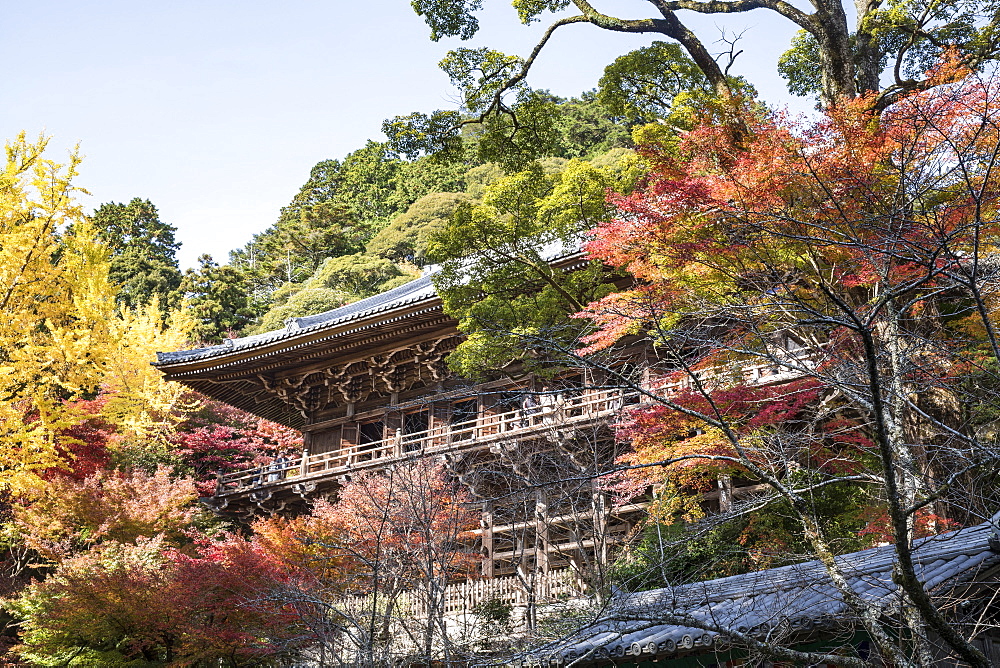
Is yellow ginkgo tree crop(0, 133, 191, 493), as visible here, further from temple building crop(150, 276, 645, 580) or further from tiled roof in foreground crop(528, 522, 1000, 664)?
tiled roof in foreground crop(528, 522, 1000, 664)

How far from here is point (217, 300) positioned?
33.4 metres

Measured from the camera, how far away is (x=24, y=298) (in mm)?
10508

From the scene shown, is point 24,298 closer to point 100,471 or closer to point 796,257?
point 100,471

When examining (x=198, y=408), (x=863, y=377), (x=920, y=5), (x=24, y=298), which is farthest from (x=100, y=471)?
(x=920, y=5)

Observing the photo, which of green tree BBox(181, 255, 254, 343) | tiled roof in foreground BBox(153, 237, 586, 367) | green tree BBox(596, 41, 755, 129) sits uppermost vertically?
green tree BBox(181, 255, 254, 343)

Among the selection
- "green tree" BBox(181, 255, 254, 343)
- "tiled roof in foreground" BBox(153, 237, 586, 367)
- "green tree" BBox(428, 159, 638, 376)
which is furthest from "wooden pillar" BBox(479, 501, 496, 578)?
"green tree" BBox(181, 255, 254, 343)

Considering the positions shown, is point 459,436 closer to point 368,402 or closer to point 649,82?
point 368,402

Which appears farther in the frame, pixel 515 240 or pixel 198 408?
pixel 198 408

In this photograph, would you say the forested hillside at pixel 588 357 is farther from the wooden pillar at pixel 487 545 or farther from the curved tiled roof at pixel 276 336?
the curved tiled roof at pixel 276 336

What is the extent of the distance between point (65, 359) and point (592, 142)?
107ft

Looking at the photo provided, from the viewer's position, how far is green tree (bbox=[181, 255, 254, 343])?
3241 centimetres

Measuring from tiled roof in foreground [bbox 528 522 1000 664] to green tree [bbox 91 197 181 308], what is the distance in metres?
30.0

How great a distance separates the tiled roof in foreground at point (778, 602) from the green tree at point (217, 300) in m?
26.9

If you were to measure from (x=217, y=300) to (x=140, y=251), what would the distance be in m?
5.76
